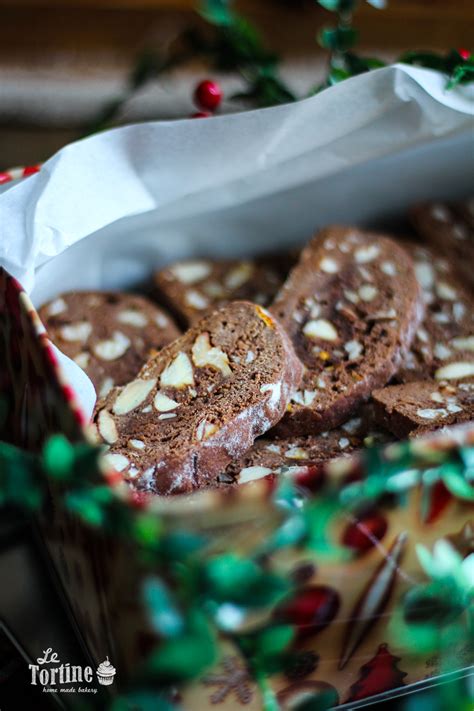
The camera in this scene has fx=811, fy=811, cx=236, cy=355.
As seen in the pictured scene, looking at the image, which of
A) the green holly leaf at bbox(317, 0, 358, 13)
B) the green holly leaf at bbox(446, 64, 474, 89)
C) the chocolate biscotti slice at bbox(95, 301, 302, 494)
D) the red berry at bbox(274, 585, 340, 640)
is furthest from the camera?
the green holly leaf at bbox(317, 0, 358, 13)

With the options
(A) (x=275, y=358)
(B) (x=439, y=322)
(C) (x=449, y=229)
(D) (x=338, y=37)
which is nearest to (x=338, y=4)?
(D) (x=338, y=37)

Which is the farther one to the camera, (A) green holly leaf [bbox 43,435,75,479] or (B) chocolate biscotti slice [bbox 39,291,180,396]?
(B) chocolate biscotti slice [bbox 39,291,180,396]

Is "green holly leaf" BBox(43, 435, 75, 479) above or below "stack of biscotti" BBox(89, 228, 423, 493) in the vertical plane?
above

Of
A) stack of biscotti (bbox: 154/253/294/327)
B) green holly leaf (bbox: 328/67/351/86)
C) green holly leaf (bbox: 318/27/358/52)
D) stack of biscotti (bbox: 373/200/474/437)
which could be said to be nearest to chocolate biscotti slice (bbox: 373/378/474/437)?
stack of biscotti (bbox: 373/200/474/437)

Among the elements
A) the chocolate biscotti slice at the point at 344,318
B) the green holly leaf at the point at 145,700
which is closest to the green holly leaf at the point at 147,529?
the green holly leaf at the point at 145,700

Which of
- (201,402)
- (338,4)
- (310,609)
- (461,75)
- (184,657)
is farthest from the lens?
(338,4)

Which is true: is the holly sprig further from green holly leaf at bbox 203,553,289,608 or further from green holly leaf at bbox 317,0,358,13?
green holly leaf at bbox 317,0,358,13

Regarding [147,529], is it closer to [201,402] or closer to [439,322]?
[201,402]
